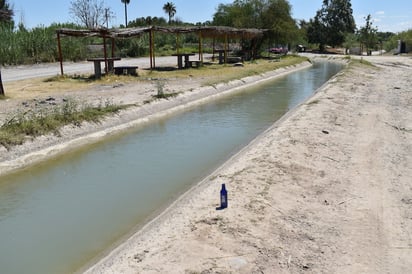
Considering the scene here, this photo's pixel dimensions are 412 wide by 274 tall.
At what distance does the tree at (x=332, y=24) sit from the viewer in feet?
206

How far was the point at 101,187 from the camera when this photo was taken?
779 centimetres

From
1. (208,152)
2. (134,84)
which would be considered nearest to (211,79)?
(134,84)

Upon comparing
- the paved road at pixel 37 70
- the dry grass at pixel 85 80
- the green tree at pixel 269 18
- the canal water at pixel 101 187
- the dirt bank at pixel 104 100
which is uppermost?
the green tree at pixel 269 18

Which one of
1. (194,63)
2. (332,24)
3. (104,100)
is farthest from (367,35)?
(104,100)

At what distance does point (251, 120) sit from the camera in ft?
46.5

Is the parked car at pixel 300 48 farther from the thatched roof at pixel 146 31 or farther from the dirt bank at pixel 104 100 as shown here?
the dirt bank at pixel 104 100

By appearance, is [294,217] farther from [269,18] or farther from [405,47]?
[405,47]

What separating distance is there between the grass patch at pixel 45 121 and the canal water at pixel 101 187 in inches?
38.3

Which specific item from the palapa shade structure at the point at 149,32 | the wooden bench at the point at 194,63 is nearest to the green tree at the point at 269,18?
the palapa shade structure at the point at 149,32

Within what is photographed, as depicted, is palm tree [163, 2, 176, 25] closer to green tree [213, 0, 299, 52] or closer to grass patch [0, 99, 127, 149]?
green tree [213, 0, 299, 52]

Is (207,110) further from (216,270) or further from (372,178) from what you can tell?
(216,270)

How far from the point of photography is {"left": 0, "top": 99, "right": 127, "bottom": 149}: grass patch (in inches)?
377

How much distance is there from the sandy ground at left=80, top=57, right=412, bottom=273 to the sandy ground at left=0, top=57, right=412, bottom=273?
0.04 feet

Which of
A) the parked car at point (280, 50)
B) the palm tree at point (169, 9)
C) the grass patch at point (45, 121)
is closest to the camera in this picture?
the grass patch at point (45, 121)
